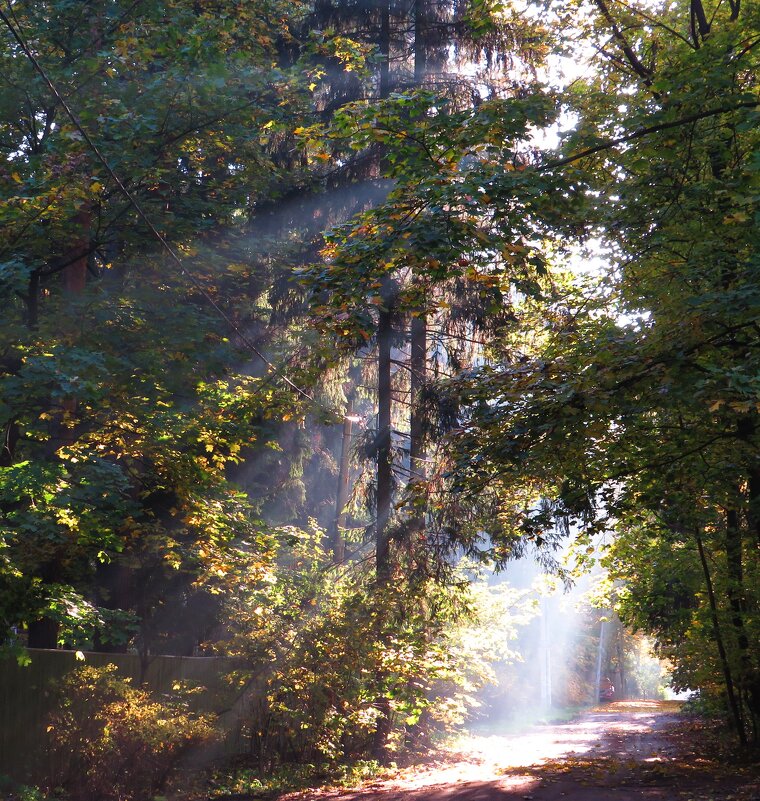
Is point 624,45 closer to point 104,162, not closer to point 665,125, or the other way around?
point 665,125

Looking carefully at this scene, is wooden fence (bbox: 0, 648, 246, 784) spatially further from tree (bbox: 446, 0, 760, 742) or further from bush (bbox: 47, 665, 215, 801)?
tree (bbox: 446, 0, 760, 742)

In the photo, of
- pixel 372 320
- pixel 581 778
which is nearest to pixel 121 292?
pixel 372 320

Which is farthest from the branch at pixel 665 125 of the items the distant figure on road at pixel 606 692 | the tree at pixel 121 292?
the distant figure on road at pixel 606 692

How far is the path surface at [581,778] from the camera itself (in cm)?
976

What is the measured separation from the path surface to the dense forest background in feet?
4.01

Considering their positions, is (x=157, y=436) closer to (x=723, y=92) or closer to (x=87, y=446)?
(x=87, y=446)

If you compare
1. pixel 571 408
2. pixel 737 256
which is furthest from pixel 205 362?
pixel 737 256

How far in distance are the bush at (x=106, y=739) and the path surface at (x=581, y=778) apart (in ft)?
7.47

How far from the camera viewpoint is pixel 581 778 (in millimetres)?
11469

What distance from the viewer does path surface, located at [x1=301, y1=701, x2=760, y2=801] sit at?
9.76 m

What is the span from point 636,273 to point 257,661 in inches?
306

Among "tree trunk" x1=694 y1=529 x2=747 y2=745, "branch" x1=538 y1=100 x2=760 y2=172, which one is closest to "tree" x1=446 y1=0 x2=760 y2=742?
"branch" x1=538 y1=100 x2=760 y2=172

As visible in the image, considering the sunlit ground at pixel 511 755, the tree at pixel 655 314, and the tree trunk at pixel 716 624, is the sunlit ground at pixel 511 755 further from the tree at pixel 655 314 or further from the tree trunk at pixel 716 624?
the tree at pixel 655 314

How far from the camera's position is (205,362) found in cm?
1202
